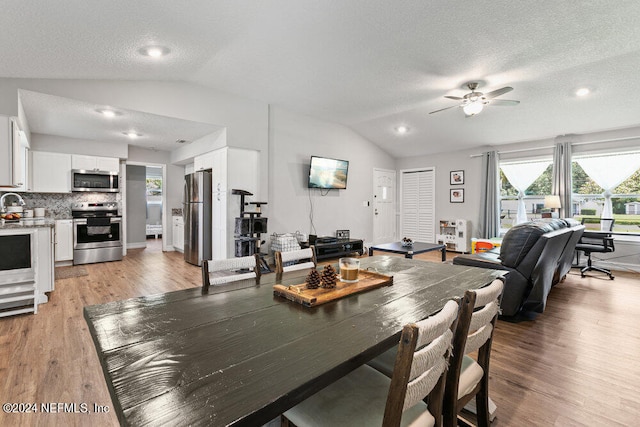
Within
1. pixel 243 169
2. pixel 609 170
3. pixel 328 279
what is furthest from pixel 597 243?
pixel 243 169

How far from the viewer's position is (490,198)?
687cm

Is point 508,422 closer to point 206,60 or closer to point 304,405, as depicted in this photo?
point 304,405

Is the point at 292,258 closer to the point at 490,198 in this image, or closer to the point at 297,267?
the point at 297,267

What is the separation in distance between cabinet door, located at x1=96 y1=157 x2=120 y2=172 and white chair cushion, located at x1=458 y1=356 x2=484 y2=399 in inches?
271

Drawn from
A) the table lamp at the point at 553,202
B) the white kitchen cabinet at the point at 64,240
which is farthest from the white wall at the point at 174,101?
the table lamp at the point at 553,202

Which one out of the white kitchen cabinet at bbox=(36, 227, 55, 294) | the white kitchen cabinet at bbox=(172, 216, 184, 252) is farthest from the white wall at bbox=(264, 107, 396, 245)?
the white kitchen cabinet at bbox=(36, 227, 55, 294)

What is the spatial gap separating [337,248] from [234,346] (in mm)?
5024

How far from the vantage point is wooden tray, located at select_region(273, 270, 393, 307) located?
141 centimetres

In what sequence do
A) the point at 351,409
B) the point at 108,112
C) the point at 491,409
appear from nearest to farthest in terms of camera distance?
the point at 351,409 → the point at 491,409 → the point at 108,112

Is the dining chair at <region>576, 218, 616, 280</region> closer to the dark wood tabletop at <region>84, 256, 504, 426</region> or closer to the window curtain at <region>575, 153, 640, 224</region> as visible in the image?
the window curtain at <region>575, 153, 640, 224</region>

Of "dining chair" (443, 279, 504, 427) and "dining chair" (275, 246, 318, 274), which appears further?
"dining chair" (275, 246, 318, 274)

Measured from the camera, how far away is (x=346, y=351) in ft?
3.23

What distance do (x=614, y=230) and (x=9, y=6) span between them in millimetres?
8605

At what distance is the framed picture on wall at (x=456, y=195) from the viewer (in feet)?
24.4
